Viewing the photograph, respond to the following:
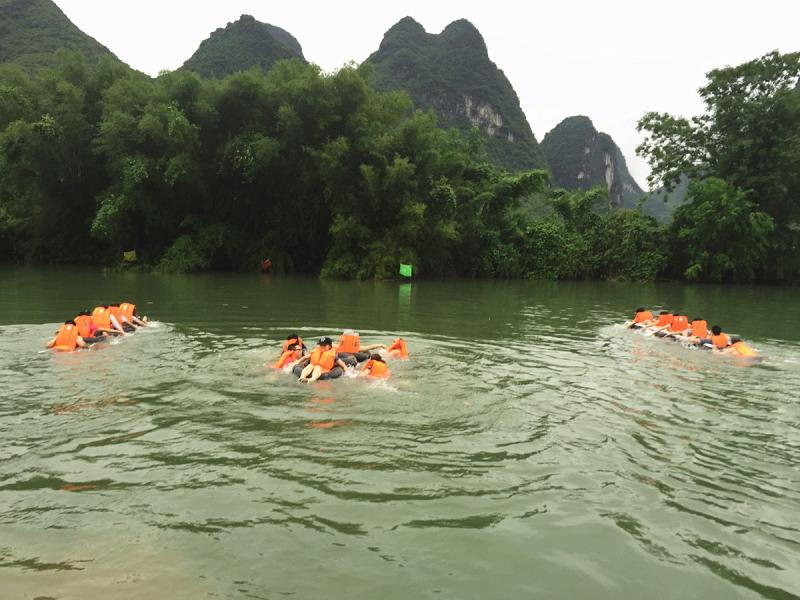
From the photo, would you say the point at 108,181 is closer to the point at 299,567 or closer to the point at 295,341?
the point at 295,341

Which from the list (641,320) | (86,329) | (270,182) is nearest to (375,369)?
(86,329)

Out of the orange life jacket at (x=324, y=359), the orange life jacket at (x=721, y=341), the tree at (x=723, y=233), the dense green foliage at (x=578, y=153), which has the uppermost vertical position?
the dense green foliage at (x=578, y=153)

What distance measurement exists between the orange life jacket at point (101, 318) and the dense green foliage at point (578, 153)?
3994 inches

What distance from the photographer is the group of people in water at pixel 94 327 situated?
11.4m

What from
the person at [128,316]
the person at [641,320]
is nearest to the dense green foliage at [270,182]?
the person at [641,320]

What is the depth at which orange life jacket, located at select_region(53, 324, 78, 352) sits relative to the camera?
11.4 m

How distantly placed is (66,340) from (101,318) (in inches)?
55.9

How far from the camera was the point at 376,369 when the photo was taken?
9781 millimetres

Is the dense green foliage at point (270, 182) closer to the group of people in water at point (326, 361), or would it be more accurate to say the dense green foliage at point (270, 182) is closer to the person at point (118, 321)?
the person at point (118, 321)

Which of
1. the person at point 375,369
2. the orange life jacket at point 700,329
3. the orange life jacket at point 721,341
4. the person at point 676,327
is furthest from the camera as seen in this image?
the person at point 676,327

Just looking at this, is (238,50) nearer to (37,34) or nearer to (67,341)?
(37,34)

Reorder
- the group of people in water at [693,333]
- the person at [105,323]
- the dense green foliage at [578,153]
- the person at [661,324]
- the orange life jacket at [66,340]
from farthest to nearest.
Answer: the dense green foliage at [578,153], the person at [661,324], the person at [105,323], the group of people in water at [693,333], the orange life jacket at [66,340]

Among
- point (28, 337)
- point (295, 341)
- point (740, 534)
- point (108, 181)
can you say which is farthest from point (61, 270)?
point (740, 534)


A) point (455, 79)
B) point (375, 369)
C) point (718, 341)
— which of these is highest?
point (455, 79)
